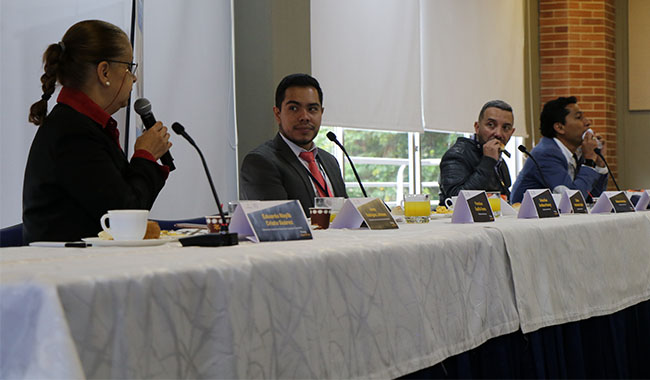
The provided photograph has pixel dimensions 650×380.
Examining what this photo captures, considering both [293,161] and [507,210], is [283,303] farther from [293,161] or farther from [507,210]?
[293,161]

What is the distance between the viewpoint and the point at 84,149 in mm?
1693

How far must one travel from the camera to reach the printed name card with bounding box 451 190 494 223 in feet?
6.32

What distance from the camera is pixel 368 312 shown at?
1.18 m

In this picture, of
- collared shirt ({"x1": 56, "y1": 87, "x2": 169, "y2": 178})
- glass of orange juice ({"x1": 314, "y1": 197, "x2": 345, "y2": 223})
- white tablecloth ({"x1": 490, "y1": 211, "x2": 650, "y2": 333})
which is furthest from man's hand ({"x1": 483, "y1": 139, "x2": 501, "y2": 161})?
collared shirt ({"x1": 56, "y1": 87, "x2": 169, "y2": 178})

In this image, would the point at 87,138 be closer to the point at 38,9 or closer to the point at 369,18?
the point at 38,9

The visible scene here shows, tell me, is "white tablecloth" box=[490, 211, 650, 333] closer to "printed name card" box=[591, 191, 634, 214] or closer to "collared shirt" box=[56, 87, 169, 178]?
"printed name card" box=[591, 191, 634, 214]

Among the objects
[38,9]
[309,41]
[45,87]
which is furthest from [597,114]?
[45,87]

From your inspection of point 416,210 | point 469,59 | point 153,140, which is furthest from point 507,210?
point 469,59

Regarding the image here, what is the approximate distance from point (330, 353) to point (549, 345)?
80cm

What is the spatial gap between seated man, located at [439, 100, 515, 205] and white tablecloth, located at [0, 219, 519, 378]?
198 cm

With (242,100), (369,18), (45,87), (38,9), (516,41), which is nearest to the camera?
(45,87)

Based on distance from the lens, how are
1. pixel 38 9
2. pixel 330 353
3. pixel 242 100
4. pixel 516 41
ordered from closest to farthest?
pixel 330 353 < pixel 38 9 < pixel 242 100 < pixel 516 41

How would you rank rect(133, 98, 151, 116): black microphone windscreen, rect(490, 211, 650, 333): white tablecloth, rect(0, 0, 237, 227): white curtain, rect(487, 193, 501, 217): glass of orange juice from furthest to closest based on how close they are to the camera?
rect(0, 0, 237, 227): white curtain, rect(487, 193, 501, 217): glass of orange juice, rect(133, 98, 151, 116): black microphone windscreen, rect(490, 211, 650, 333): white tablecloth

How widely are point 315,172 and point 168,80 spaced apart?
0.97m
